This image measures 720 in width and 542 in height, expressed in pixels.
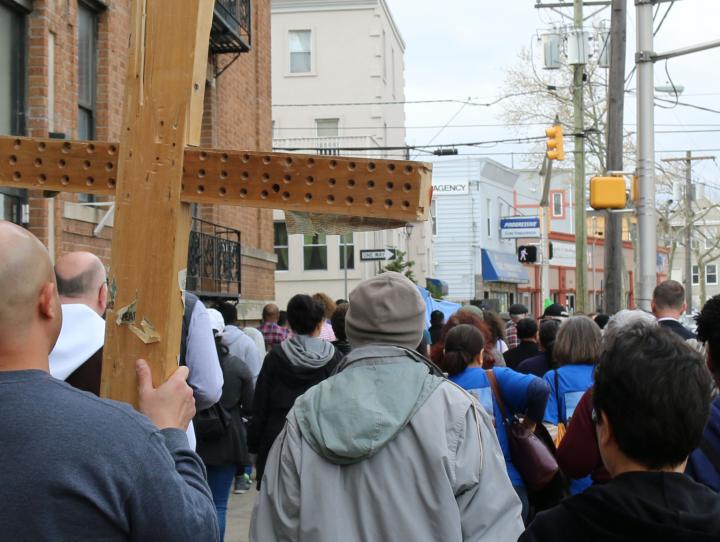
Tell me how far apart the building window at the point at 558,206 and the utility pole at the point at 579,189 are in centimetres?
4407

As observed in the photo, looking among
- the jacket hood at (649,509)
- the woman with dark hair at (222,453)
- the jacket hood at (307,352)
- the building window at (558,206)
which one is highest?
the building window at (558,206)

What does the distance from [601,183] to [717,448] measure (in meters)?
13.0

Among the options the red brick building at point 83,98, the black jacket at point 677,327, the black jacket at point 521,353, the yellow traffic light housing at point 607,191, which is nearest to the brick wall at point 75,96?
the red brick building at point 83,98

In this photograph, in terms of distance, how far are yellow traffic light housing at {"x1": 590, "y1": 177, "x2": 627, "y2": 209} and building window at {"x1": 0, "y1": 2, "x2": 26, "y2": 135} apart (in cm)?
860

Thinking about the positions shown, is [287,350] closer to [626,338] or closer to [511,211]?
[626,338]

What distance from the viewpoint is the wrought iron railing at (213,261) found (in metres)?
16.0

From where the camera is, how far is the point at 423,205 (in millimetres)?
2779

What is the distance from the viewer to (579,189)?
26.6 m

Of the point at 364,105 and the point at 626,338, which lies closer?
the point at 626,338

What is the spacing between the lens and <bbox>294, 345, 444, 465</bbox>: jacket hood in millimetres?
3176

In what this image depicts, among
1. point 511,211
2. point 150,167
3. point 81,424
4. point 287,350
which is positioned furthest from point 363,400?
point 511,211

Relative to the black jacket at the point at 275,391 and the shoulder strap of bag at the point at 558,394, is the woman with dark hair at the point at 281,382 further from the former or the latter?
the shoulder strap of bag at the point at 558,394

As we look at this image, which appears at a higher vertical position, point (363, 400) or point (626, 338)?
point (626, 338)

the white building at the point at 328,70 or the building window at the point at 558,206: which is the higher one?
the white building at the point at 328,70
